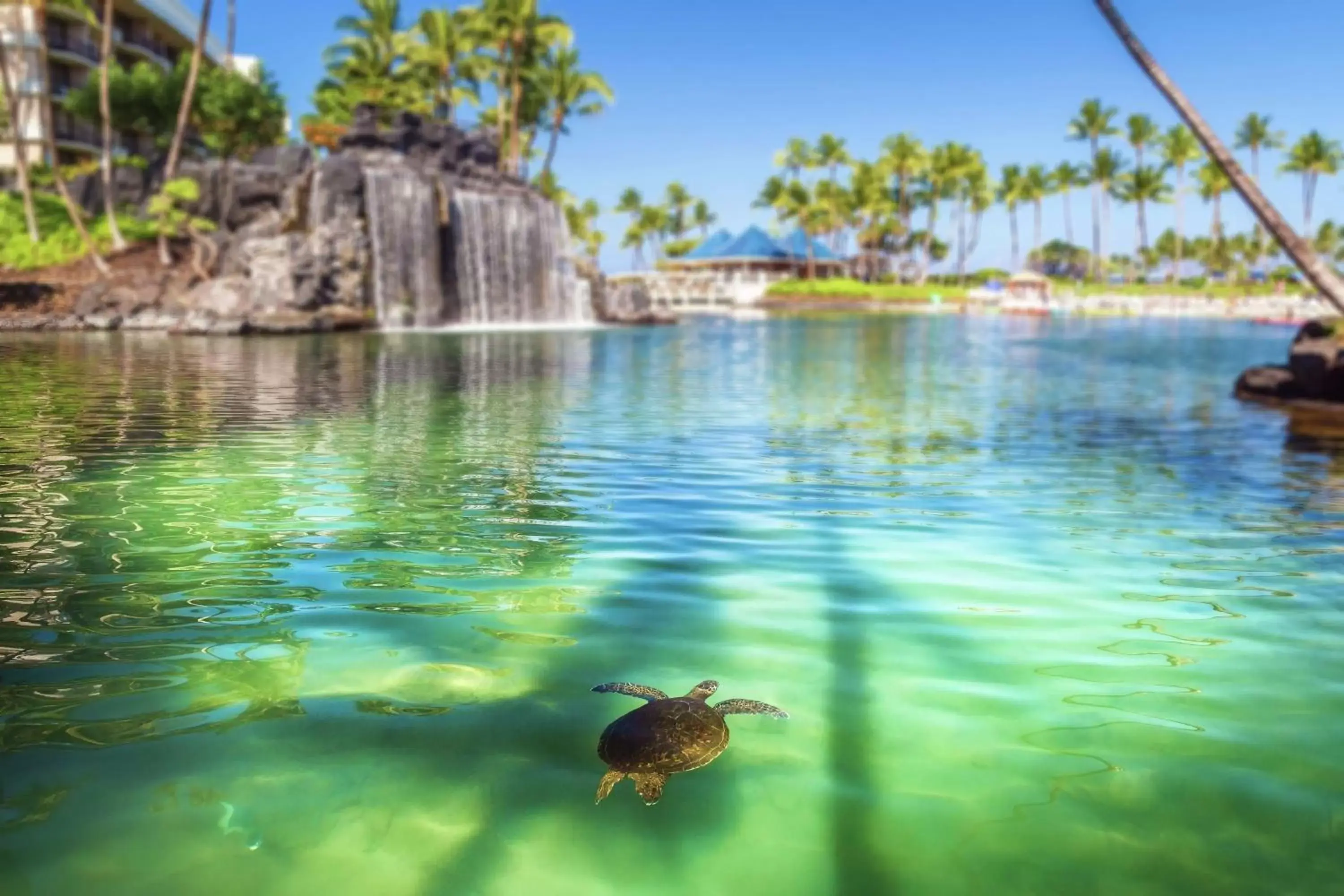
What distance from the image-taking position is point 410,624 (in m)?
4.34

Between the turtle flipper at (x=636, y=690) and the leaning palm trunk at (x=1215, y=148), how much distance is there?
11.0 meters

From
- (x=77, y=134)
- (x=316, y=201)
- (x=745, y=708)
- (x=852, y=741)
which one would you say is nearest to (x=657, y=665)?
(x=745, y=708)

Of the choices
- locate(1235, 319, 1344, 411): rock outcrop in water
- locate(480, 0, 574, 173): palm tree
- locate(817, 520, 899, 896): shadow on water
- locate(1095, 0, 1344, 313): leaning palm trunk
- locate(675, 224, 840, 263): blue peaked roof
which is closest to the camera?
locate(817, 520, 899, 896): shadow on water

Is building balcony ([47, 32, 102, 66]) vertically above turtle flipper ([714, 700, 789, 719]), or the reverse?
building balcony ([47, 32, 102, 66])

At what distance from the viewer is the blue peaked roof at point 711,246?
89.6 meters

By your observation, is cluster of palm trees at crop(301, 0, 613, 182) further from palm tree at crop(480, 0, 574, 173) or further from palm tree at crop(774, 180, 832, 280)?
palm tree at crop(774, 180, 832, 280)

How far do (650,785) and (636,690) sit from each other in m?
0.60

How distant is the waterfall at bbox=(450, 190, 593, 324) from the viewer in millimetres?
40938

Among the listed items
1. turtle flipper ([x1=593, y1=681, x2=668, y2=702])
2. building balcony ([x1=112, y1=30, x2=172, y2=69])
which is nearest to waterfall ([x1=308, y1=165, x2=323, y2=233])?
building balcony ([x1=112, y1=30, x2=172, y2=69])

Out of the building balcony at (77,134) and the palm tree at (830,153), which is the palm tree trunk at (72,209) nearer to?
the building balcony at (77,134)

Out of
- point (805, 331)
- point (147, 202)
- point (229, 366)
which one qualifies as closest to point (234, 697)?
point (229, 366)

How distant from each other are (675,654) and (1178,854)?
6.83 ft

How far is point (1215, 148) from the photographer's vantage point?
37.1ft

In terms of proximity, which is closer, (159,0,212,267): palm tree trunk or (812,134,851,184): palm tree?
(159,0,212,267): palm tree trunk
